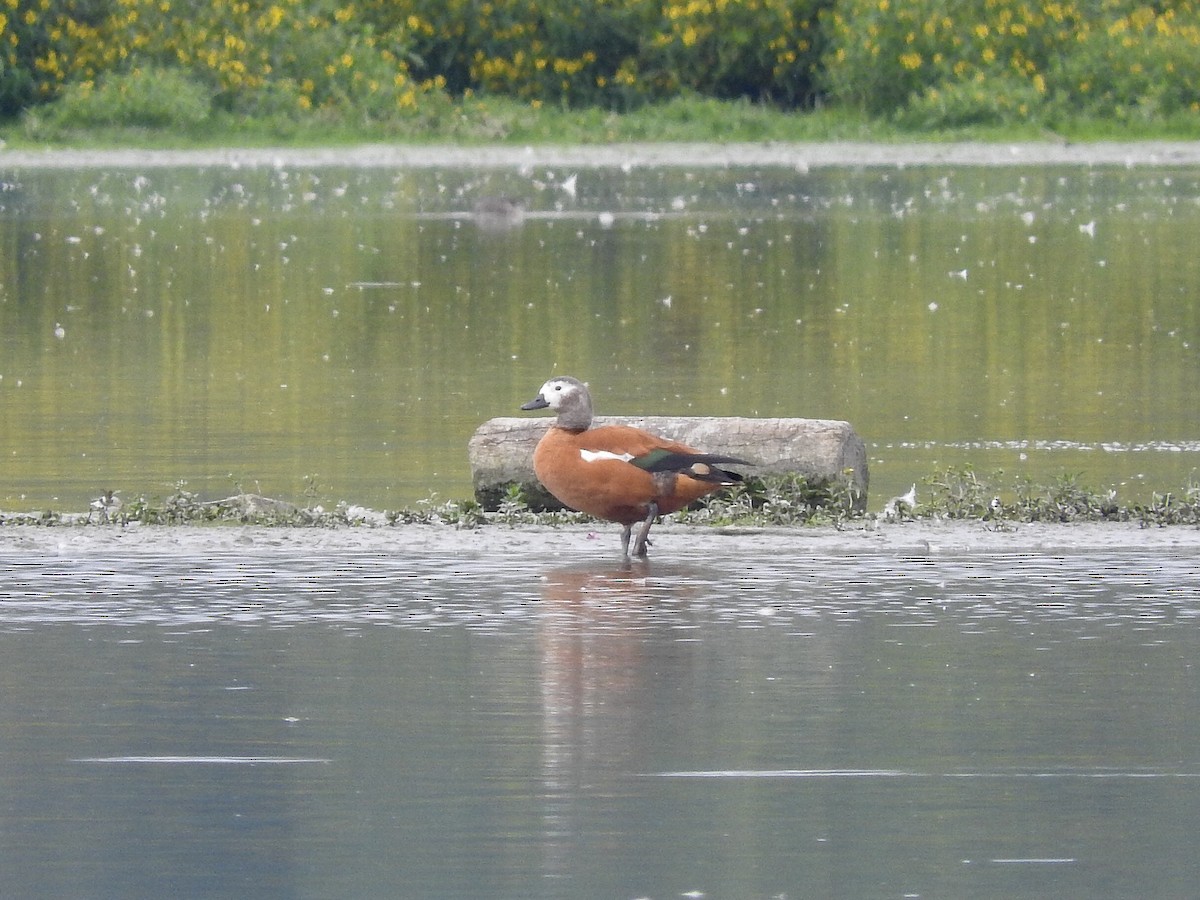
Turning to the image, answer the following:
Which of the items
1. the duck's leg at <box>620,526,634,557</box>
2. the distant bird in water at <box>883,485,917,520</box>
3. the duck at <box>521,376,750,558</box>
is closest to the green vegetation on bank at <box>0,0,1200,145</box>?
the distant bird in water at <box>883,485,917,520</box>

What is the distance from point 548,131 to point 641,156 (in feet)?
8.62

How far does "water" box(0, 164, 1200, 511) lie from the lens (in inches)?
570

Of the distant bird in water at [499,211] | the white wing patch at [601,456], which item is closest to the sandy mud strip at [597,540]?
the white wing patch at [601,456]

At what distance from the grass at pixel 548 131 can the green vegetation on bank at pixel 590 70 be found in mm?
62

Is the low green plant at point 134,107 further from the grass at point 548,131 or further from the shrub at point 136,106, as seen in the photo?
the grass at point 548,131

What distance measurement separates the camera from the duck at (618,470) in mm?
10766

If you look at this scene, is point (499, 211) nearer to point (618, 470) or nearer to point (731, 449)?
point (731, 449)


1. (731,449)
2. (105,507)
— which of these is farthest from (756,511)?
(105,507)

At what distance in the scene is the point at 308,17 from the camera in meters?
56.3

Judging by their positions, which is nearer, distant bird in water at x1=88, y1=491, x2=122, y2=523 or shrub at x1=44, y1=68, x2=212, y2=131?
distant bird in water at x1=88, y1=491, x2=122, y2=523

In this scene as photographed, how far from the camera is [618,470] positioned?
1077 cm

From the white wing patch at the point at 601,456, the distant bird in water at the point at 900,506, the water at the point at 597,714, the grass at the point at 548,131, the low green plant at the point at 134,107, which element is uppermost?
the low green plant at the point at 134,107

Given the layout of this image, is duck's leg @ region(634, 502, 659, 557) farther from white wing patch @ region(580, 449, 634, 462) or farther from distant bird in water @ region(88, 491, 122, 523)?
distant bird in water @ region(88, 491, 122, 523)

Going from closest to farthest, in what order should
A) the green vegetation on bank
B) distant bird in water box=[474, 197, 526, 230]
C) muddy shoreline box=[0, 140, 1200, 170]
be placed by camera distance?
1. distant bird in water box=[474, 197, 526, 230]
2. muddy shoreline box=[0, 140, 1200, 170]
3. the green vegetation on bank
